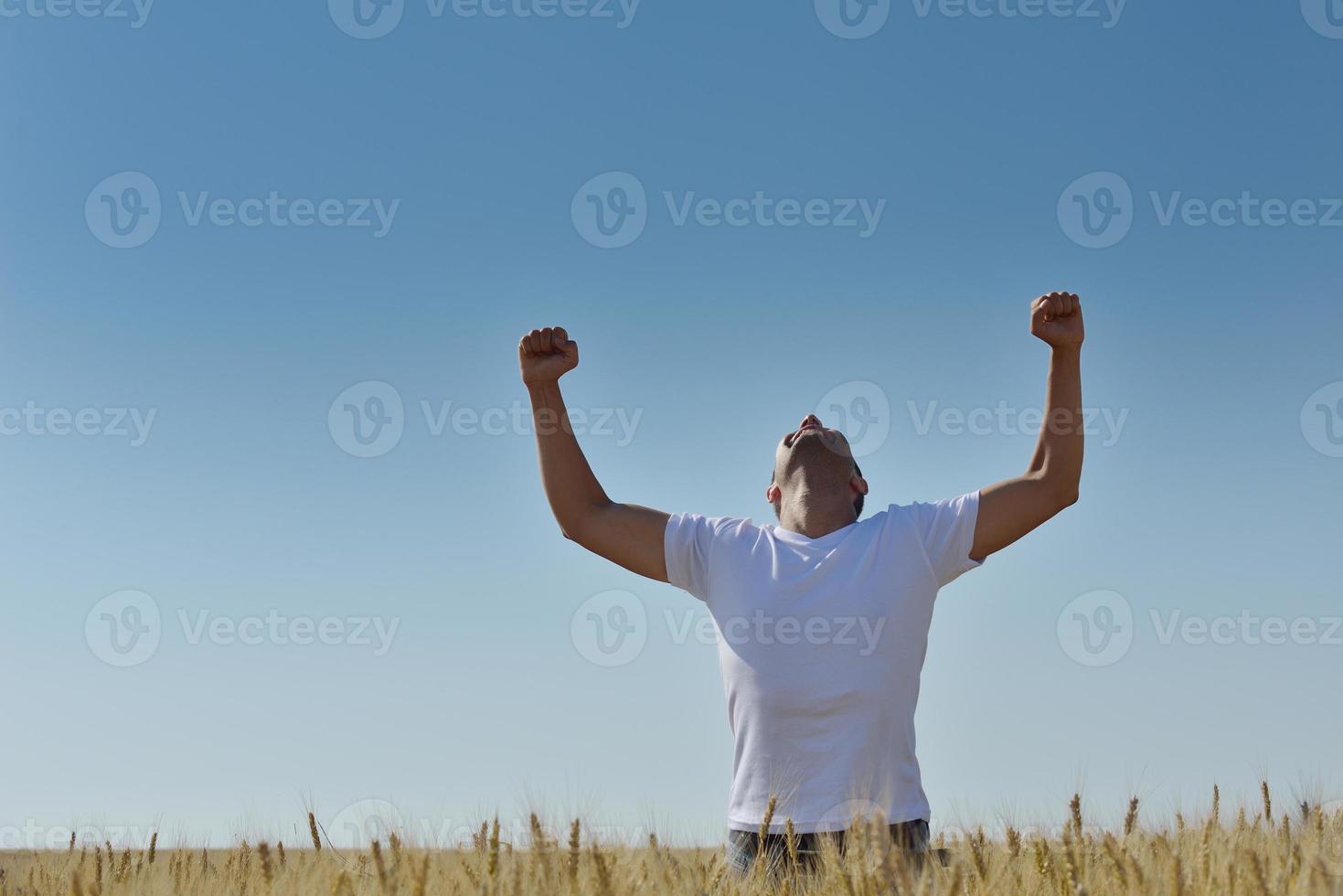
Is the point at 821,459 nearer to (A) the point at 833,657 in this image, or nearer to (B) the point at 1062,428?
(A) the point at 833,657

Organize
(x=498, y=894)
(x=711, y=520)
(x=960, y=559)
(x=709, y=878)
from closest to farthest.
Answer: (x=498, y=894), (x=709, y=878), (x=960, y=559), (x=711, y=520)

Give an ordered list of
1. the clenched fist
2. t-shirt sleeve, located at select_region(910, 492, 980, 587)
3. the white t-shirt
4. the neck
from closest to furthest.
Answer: the white t-shirt → t-shirt sleeve, located at select_region(910, 492, 980, 587) → the neck → the clenched fist

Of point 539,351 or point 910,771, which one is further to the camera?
point 539,351

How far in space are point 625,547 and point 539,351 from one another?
3.11 feet

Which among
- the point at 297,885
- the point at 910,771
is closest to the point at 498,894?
the point at 297,885

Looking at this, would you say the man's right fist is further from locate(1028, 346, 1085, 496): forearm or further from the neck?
locate(1028, 346, 1085, 496): forearm

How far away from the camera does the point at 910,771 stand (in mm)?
3975

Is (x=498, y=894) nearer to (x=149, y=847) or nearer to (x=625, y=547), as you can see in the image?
(x=625, y=547)

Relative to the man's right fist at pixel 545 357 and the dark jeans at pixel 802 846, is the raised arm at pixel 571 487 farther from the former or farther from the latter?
the dark jeans at pixel 802 846

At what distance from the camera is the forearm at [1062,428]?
13.9ft

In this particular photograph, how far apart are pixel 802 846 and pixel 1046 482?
158cm

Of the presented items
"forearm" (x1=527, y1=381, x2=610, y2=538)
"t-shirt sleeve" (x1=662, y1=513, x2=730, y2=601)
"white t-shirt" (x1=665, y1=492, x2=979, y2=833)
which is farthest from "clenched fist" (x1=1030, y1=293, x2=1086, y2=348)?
Answer: "forearm" (x1=527, y1=381, x2=610, y2=538)

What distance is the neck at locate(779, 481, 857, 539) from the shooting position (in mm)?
4332

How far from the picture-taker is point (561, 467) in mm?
4668
